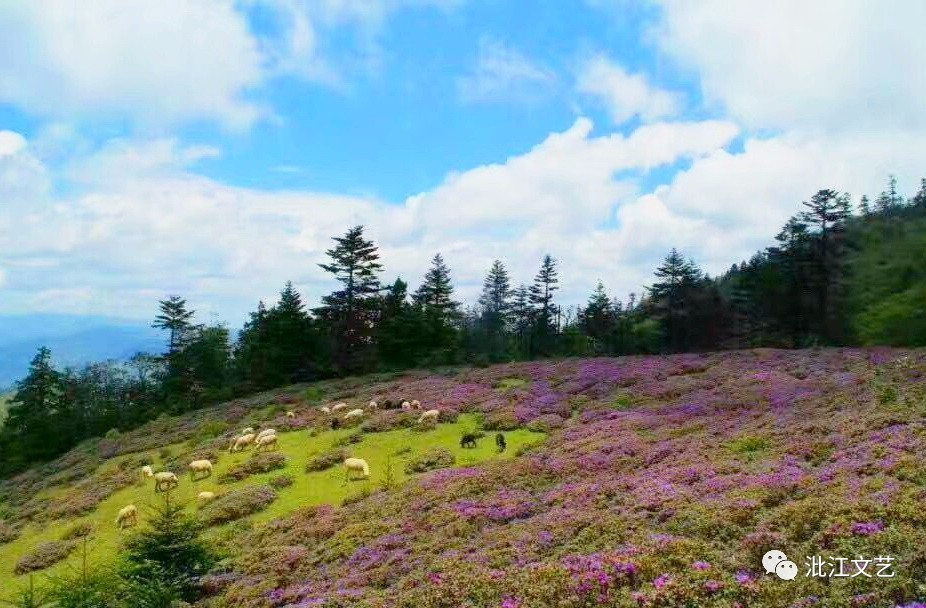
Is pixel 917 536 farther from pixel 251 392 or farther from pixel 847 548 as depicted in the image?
pixel 251 392

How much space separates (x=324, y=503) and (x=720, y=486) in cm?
1559

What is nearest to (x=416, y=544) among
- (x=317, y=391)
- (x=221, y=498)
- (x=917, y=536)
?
(x=917, y=536)

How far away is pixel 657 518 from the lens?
41.7 ft

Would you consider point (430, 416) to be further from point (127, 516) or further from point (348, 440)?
point (127, 516)

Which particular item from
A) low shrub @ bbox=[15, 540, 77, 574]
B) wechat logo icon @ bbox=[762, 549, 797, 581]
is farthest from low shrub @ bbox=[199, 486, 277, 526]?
wechat logo icon @ bbox=[762, 549, 797, 581]

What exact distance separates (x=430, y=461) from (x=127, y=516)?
13726mm

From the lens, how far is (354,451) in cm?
3050

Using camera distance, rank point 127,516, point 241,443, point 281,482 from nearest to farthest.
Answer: point 127,516 → point 281,482 → point 241,443

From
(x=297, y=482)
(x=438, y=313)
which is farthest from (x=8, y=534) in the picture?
(x=438, y=313)

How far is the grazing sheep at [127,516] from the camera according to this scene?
2522 cm

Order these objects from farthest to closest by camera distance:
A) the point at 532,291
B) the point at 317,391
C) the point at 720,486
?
the point at 532,291 < the point at 317,391 < the point at 720,486

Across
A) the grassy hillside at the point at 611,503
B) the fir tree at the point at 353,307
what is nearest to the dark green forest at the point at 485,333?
the fir tree at the point at 353,307

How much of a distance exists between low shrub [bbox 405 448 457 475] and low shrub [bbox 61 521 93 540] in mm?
14498

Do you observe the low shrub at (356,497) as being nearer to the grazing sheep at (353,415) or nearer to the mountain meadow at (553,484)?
the mountain meadow at (553,484)
